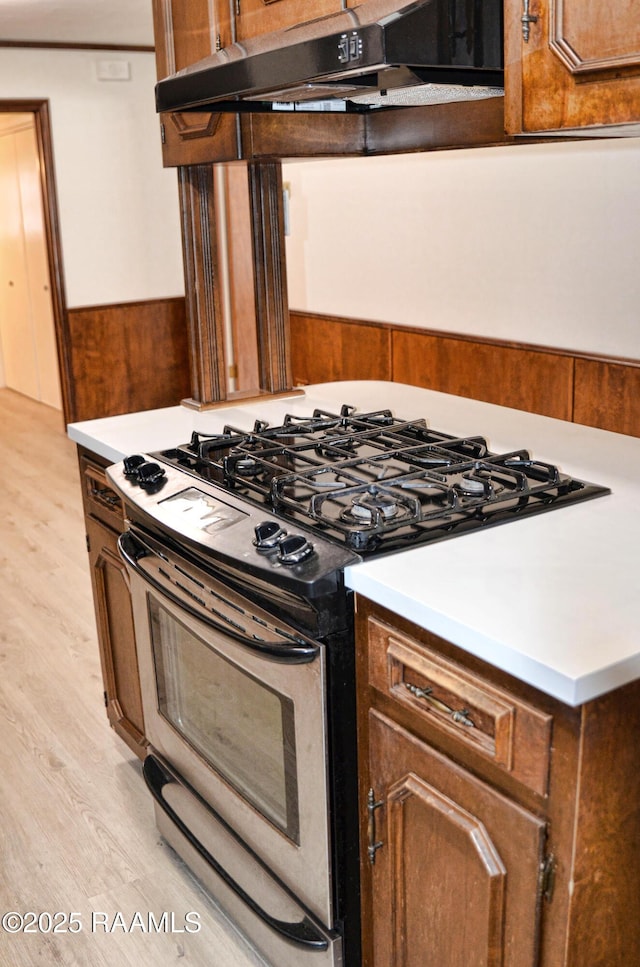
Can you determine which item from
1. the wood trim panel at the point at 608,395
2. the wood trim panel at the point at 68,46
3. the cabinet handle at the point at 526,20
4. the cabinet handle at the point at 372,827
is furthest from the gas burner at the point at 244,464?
the wood trim panel at the point at 68,46

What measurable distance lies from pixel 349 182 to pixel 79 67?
1.70m

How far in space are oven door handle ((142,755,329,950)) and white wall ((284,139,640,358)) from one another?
100 inches

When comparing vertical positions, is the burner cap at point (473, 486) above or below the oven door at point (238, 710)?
above

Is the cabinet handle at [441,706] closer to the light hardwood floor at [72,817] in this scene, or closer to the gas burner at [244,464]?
the gas burner at [244,464]

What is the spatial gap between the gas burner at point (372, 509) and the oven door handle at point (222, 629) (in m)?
0.22

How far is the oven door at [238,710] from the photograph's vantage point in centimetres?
151

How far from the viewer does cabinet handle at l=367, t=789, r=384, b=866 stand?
4.83 feet

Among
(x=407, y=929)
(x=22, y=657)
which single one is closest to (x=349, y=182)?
(x=22, y=657)

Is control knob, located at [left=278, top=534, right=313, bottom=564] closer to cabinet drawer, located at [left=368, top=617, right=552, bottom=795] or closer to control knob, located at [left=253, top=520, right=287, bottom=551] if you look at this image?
control knob, located at [left=253, top=520, right=287, bottom=551]

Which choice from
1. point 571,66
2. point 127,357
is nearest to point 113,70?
point 127,357

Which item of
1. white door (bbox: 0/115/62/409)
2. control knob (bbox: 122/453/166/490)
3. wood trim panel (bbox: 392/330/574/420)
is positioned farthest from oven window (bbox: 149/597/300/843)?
white door (bbox: 0/115/62/409)

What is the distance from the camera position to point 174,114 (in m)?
2.42

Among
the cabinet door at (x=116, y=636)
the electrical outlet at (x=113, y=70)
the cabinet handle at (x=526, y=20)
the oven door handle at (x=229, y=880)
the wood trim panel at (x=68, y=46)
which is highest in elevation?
the wood trim panel at (x=68, y=46)

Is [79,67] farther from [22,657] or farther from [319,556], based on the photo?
[319,556]
